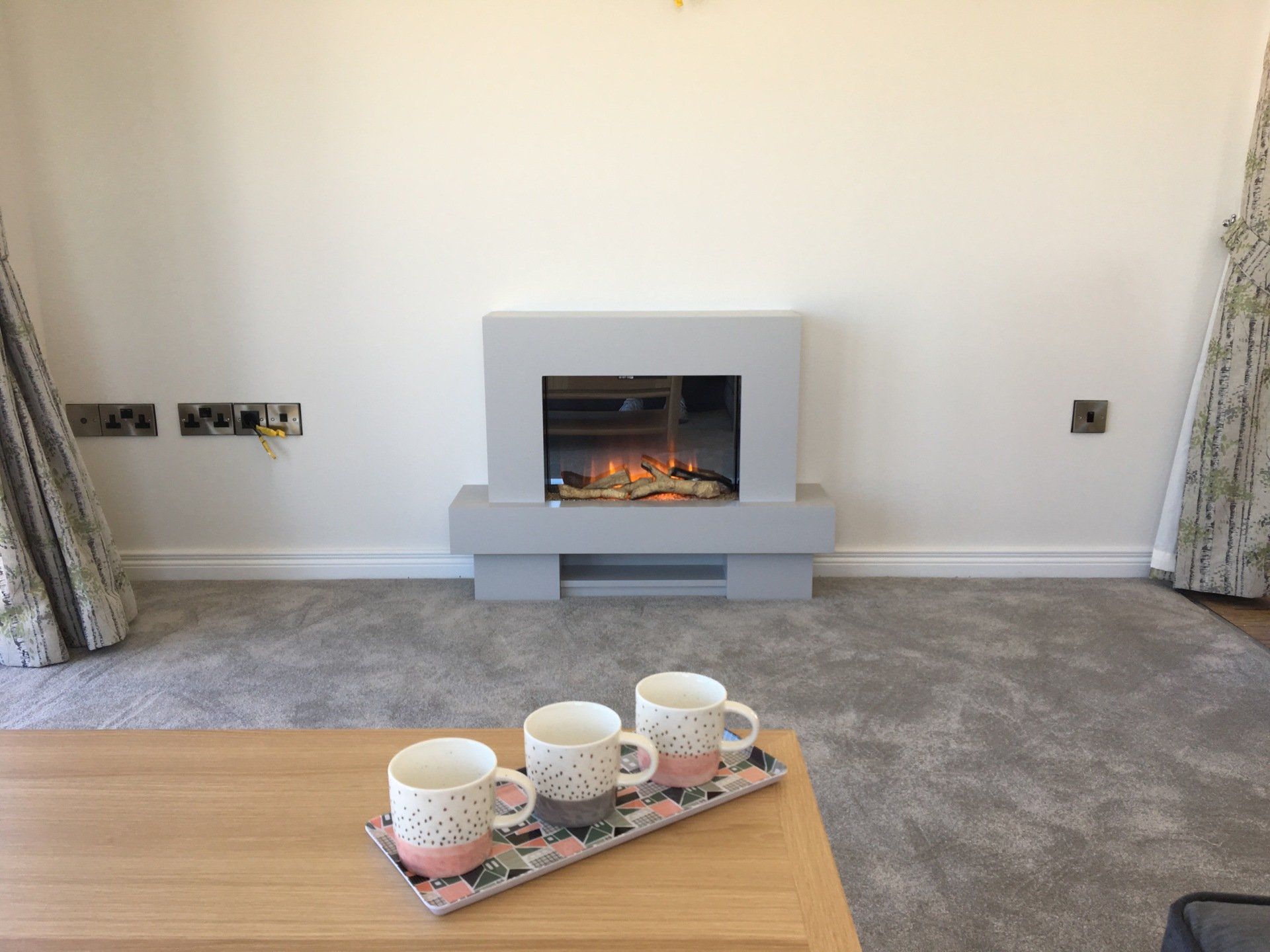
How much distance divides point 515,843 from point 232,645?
6.25 ft

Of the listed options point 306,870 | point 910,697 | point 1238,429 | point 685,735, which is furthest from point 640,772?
point 1238,429

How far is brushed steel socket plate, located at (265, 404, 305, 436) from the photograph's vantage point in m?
3.03

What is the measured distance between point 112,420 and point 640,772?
8.60 ft

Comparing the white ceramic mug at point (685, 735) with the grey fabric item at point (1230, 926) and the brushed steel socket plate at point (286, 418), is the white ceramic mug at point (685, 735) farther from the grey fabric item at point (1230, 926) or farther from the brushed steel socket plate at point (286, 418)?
the brushed steel socket plate at point (286, 418)

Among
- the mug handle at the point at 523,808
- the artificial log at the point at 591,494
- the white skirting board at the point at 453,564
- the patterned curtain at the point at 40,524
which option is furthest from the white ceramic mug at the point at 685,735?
the white skirting board at the point at 453,564

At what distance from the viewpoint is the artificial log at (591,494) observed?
2939 millimetres

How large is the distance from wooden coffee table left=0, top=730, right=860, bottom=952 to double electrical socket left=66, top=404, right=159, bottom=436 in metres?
2.13

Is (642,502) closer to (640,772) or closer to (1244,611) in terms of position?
(1244,611)

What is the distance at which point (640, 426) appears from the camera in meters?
2.95

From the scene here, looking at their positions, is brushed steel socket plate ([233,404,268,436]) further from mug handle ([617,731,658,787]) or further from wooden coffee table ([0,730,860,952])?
mug handle ([617,731,658,787])

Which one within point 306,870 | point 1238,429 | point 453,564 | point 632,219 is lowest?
point 453,564

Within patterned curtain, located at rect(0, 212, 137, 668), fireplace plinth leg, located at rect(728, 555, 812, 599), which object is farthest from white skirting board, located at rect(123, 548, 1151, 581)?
patterned curtain, located at rect(0, 212, 137, 668)

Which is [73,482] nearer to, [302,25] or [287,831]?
[302,25]

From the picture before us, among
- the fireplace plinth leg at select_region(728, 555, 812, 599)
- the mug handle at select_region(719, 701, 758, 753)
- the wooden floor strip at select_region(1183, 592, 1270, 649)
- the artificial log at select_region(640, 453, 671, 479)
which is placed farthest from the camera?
the artificial log at select_region(640, 453, 671, 479)
